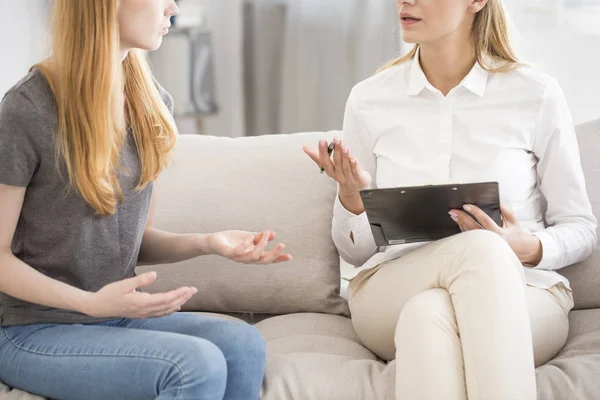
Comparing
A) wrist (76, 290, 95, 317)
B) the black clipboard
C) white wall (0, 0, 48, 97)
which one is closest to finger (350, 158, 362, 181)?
the black clipboard

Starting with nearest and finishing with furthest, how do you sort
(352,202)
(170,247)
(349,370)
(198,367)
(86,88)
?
(198,367), (86,88), (349,370), (170,247), (352,202)

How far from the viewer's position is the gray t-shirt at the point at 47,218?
50.6 inches

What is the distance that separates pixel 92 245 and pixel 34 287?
0.42 ft

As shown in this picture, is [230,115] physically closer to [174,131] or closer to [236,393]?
[174,131]

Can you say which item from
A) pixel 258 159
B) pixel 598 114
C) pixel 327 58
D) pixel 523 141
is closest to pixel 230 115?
pixel 327 58

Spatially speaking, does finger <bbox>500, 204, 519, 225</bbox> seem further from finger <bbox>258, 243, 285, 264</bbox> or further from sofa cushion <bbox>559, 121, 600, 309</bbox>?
finger <bbox>258, 243, 285, 264</bbox>

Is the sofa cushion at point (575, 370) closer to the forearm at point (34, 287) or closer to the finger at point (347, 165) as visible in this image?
the finger at point (347, 165)

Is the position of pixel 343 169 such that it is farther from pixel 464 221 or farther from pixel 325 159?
pixel 464 221

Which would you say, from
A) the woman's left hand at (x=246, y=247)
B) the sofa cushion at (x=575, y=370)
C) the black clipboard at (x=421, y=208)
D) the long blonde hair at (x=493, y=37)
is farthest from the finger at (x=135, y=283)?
the long blonde hair at (x=493, y=37)

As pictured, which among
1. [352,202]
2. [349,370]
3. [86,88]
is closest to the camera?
[86,88]

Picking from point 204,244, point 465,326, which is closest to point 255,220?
point 204,244

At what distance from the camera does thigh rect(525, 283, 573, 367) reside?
1492 millimetres

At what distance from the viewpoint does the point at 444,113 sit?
67.3 inches

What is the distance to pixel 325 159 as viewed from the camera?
1.50 metres
